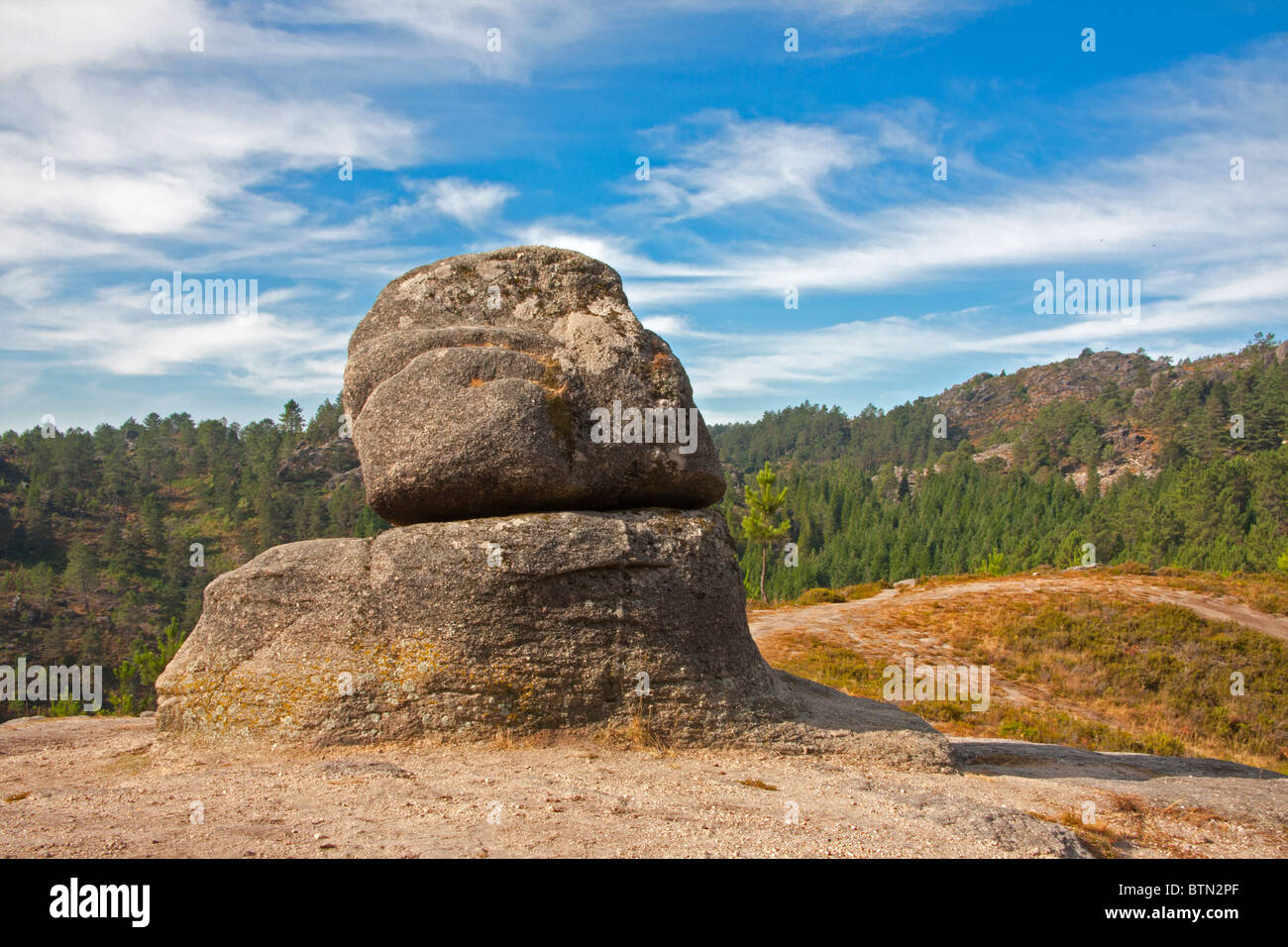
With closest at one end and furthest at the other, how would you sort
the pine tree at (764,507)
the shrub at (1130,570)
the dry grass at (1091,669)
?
the dry grass at (1091,669), the shrub at (1130,570), the pine tree at (764,507)

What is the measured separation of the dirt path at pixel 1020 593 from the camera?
31.6 m

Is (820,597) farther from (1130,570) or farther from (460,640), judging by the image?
(460,640)

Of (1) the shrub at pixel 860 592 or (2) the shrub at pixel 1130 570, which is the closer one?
(2) the shrub at pixel 1130 570

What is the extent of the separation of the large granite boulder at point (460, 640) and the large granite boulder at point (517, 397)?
1.95 ft

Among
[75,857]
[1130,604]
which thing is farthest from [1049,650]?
[75,857]

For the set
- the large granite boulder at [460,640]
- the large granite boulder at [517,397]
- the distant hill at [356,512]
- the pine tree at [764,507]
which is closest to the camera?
the large granite boulder at [460,640]

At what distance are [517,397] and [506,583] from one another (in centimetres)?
225

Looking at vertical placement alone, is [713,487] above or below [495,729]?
above

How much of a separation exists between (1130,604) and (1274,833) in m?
26.0

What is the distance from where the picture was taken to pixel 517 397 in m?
10.4

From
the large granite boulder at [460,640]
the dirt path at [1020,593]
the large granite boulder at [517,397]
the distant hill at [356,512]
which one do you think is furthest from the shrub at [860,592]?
the large granite boulder at [460,640]

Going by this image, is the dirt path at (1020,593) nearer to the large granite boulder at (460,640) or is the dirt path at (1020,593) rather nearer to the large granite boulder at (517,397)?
the large granite boulder at (517,397)

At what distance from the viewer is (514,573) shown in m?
9.80

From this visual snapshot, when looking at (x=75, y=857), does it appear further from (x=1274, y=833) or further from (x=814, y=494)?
(x=814, y=494)
